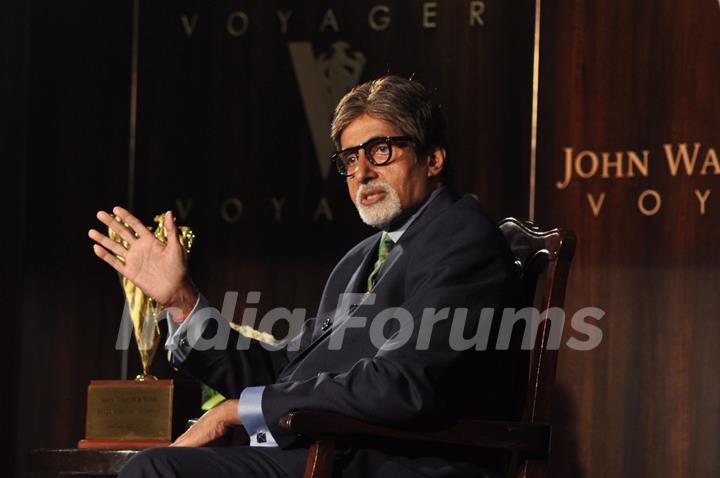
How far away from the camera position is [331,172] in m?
4.45

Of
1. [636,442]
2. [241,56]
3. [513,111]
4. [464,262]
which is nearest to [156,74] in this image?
[241,56]

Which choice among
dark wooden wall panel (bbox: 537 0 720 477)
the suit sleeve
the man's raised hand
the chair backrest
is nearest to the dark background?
dark wooden wall panel (bbox: 537 0 720 477)

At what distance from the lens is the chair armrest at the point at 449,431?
6.96ft

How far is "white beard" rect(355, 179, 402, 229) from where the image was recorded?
2.72 meters

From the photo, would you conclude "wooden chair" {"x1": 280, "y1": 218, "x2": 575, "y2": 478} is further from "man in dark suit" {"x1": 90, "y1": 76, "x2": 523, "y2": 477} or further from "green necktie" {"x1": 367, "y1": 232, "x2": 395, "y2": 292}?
"green necktie" {"x1": 367, "y1": 232, "x2": 395, "y2": 292}

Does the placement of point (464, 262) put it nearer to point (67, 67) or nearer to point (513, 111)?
point (513, 111)

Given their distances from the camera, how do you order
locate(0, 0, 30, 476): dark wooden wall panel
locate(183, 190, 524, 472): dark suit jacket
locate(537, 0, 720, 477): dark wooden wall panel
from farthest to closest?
locate(0, 0, 30, 476): dark wooden wall panel, locate(537, 0, 720, 477): dark wooden wall panel, locate(183, 190, 524, 472): dark suit jacket

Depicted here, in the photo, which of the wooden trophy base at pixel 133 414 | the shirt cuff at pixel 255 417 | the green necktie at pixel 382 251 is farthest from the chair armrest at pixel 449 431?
the wooden trophy base at pixel 133 414

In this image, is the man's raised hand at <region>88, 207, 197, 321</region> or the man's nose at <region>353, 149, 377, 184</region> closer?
the man's raised hand at <region>88, 207, 197, 321</region>

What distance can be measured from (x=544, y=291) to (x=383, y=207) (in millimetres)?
428

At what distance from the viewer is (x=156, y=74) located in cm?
468

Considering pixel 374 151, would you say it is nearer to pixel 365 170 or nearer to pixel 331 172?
pixel 365 170

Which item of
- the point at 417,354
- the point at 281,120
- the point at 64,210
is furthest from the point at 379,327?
the point at 64,210

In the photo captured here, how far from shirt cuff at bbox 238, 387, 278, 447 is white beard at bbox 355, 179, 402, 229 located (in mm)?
552
